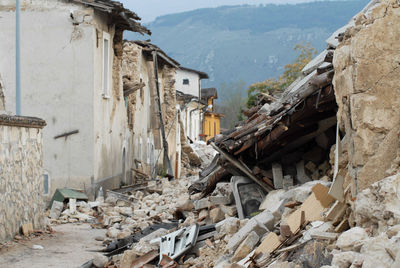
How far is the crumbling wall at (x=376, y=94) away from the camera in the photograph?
5.44 m

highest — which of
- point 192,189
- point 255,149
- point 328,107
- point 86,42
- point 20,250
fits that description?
point 86,42

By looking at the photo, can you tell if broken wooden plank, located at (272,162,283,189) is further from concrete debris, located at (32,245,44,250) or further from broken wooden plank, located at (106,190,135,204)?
broken wooden plank, located at (106,190,135,204)

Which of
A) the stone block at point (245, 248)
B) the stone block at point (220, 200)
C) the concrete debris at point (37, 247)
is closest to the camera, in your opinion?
the stone block at point (245, 248)

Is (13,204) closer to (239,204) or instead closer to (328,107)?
(239,204)

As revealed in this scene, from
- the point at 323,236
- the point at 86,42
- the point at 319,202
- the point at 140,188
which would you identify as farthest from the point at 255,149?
the point at 140,188

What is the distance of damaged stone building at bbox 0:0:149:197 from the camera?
58.4ft

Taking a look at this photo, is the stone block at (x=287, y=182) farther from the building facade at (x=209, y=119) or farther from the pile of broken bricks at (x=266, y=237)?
the building facade at (x=209, y=119)

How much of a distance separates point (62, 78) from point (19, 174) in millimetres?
6849

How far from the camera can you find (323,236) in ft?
17.8

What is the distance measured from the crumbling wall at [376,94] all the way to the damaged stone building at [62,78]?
12965 mm

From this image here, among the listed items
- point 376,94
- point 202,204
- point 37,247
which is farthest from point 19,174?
point 376,94

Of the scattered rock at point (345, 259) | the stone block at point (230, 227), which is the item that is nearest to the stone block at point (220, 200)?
the stone block at point (230, 227)

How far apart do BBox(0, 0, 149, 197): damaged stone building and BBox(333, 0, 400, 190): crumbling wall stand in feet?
42.5

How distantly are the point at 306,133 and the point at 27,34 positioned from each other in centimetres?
1142
